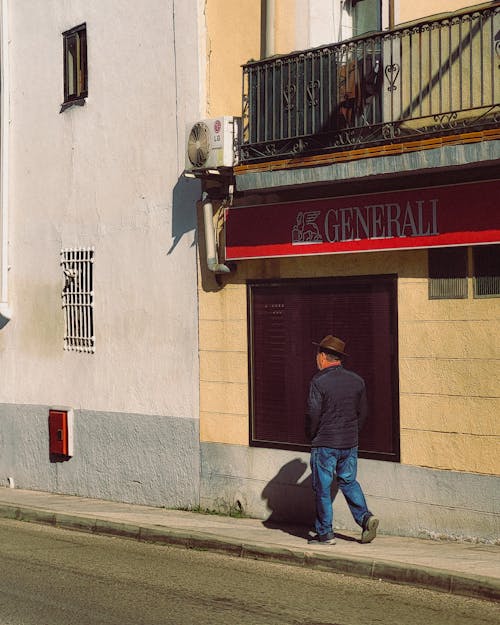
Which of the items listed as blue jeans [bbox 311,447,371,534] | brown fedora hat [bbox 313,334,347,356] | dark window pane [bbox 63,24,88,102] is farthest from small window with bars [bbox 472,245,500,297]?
dark window pane [bbox 63,24,88,102]

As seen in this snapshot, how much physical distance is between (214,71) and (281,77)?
4.13 ft

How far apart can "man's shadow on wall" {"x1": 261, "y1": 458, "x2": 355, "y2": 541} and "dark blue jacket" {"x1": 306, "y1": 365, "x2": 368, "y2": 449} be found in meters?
1.62

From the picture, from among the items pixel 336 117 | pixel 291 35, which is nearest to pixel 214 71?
pixel 291 35

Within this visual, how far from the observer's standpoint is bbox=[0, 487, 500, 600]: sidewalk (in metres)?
10.2

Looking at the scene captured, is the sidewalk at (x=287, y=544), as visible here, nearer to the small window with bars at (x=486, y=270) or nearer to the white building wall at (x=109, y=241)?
the white building wall at (x=109, y=241)

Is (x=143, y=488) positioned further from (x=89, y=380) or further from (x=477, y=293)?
(x=477, y=293)

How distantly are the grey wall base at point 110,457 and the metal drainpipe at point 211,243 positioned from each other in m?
1.95

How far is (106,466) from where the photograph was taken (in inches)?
647

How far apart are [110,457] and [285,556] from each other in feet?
17.3

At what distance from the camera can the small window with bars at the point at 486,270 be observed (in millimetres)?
11648

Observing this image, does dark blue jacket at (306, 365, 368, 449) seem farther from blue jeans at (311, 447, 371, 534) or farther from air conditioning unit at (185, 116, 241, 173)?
air conditioning unit at (185, 116, 241, 173)

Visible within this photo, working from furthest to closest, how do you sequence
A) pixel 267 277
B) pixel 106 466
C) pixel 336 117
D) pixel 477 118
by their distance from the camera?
pixel 106 466 < pixel 267 277 < pixel 336 117 < pixel 477 118

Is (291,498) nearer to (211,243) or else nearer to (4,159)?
(211,243)

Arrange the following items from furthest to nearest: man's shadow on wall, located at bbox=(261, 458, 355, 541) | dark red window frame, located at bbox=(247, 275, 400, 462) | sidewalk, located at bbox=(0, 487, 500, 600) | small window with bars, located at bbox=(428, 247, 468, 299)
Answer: man's shadow on wall, located at bbox=(261, 458, 355, 541) → dark red window frame, located at bbox=(247, 275, 400, 462) → small window with bars, located at bbox=(428, 247, 468, 299) → sidewalk, located at bbox=(0, 487, 500, 600)
